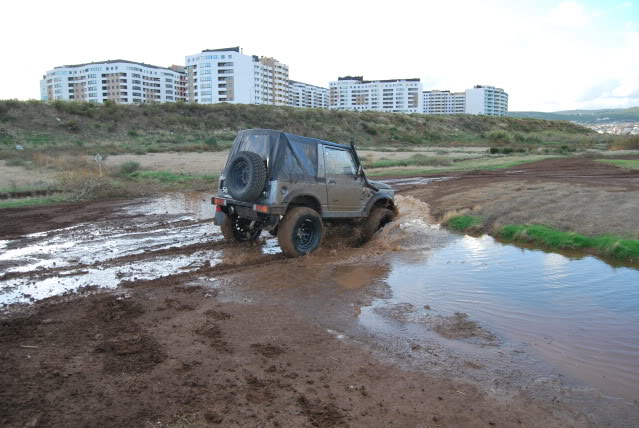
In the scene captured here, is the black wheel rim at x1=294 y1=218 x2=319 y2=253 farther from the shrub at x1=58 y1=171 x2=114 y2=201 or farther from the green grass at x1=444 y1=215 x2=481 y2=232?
the shrub at x1=58 y1=171 x2=114 y2=201

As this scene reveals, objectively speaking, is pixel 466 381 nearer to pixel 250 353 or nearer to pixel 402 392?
pixel 402 392

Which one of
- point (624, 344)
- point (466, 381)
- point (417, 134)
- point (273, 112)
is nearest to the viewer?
point (466, 381)

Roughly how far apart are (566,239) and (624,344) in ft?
16.9

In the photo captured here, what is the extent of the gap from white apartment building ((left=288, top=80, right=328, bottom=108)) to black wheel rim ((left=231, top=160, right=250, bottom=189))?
167668mm

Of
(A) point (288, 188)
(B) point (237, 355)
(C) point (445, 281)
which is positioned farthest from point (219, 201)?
(B) point (237, 355)

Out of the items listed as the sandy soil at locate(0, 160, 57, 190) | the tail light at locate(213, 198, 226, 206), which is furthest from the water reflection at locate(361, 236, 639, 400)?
the sandy soil at locate(0, 160, 57, 190)

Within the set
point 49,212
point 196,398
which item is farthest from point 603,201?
point 49,212

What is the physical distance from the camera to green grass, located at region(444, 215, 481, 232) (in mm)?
12320

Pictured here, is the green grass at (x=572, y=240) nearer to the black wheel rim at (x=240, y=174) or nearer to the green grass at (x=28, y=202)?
the black wheel rim at (x=240, y=174)

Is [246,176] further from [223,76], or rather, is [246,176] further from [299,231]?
[223,76]

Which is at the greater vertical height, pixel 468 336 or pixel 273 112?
pixel 273 112

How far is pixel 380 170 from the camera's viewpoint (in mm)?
29688

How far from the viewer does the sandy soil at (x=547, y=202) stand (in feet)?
38.6

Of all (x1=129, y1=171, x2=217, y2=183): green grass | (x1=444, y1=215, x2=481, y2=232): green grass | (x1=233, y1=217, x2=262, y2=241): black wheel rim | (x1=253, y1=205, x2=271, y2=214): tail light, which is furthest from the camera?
(x1=129, y1=171, x2=217, y2=183): green grass
